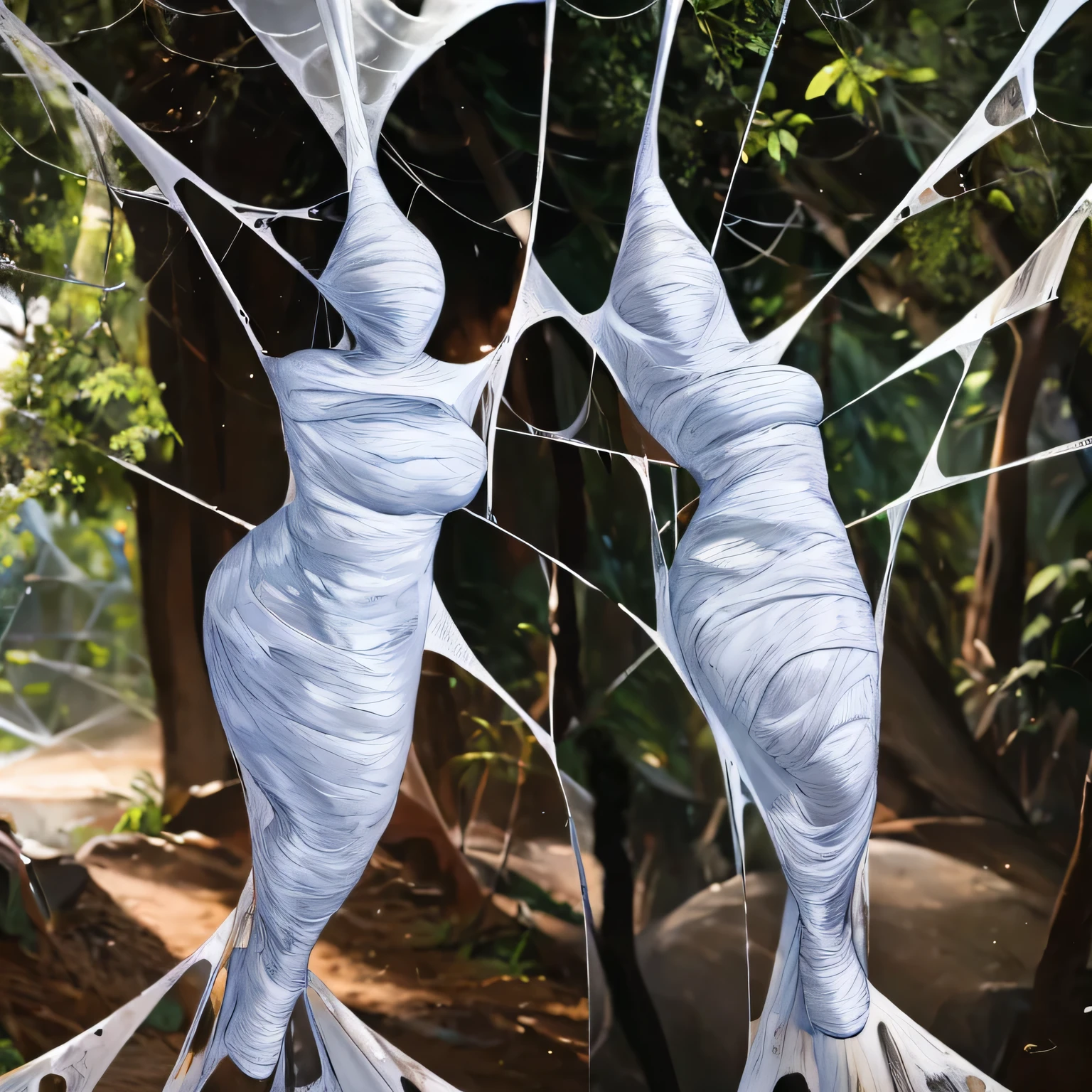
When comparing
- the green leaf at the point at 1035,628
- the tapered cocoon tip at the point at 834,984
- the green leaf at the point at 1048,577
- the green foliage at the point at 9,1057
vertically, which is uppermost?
the green leaf at the point at 1048,577

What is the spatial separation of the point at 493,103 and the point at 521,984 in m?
1.09

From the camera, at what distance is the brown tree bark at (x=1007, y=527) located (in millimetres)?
992

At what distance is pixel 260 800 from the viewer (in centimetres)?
98

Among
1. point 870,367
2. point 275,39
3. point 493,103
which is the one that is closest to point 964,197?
point 870,367

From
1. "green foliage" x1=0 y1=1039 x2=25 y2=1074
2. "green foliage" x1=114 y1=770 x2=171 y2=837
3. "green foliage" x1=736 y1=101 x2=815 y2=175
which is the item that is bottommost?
"green foliage" x1=0 y1=1039 x2=25 y2=1074

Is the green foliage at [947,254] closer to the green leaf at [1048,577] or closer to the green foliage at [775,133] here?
the green foliage at [775,133]

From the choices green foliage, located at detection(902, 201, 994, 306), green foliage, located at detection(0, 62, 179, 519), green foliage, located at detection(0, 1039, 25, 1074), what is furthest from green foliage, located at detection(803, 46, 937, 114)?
green foliage, located at detection(0, 1039, 25, 1074)

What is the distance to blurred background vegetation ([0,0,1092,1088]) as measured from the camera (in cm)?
95

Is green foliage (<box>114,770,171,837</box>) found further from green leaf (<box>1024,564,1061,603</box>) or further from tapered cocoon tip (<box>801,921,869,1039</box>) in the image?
green leaf (<box>1024,564,1061,603</box>)

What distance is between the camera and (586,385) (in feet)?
3.19

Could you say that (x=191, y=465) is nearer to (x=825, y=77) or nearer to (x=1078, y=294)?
(x=825, y=77)

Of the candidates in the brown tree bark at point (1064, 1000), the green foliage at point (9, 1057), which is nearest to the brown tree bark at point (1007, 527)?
the brown tree bark at point (1064, 1000)

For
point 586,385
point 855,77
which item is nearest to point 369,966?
point 586,385

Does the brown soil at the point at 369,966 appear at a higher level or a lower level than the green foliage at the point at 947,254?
lower
